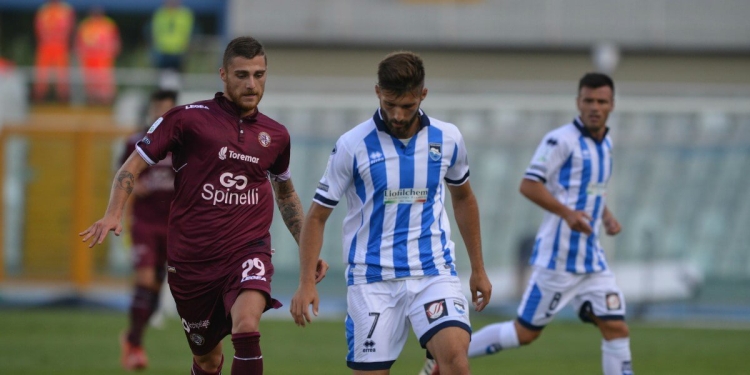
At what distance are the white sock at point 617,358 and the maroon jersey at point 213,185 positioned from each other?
2.72m

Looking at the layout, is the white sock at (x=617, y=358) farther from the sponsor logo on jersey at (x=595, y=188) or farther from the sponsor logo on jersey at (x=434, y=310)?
the sponsor logo on jersey at (x=434, y=310)

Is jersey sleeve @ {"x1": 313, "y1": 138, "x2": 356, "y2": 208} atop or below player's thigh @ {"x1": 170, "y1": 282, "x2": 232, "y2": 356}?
atop

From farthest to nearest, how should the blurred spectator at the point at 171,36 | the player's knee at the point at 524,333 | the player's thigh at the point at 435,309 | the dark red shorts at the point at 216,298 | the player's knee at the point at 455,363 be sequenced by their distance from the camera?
the blurred spectator at the point at 171,36
the player's knee at the point at 524,333
the dark red shorts at the point at 216,298
the player's thigh at the point at 435,309
the player's knee at the point at 455,363

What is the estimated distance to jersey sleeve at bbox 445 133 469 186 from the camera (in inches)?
260

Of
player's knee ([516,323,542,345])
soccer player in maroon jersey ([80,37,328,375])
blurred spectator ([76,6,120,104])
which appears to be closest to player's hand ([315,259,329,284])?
soccer player in maroon jersey ([80,37,328,375])

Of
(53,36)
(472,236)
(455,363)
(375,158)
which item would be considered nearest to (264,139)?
(375,158)

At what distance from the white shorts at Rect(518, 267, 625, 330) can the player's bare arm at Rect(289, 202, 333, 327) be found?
2.68m

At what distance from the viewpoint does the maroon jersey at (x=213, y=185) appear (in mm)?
6785

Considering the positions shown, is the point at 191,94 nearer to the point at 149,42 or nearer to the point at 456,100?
the point at 456,100

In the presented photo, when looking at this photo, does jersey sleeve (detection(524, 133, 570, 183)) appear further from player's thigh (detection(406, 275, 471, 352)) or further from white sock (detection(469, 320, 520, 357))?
player's thigh (detection(406, 275, 471, 352))

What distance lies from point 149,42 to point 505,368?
627 inches

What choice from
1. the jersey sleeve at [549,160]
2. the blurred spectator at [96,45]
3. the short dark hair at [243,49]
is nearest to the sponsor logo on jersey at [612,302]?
the jersey sleeve at [549,160]

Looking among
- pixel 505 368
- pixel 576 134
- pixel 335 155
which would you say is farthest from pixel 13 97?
pixel 335 155

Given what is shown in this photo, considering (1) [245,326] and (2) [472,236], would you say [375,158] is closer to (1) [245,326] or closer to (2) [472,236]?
(2) [472,236]
